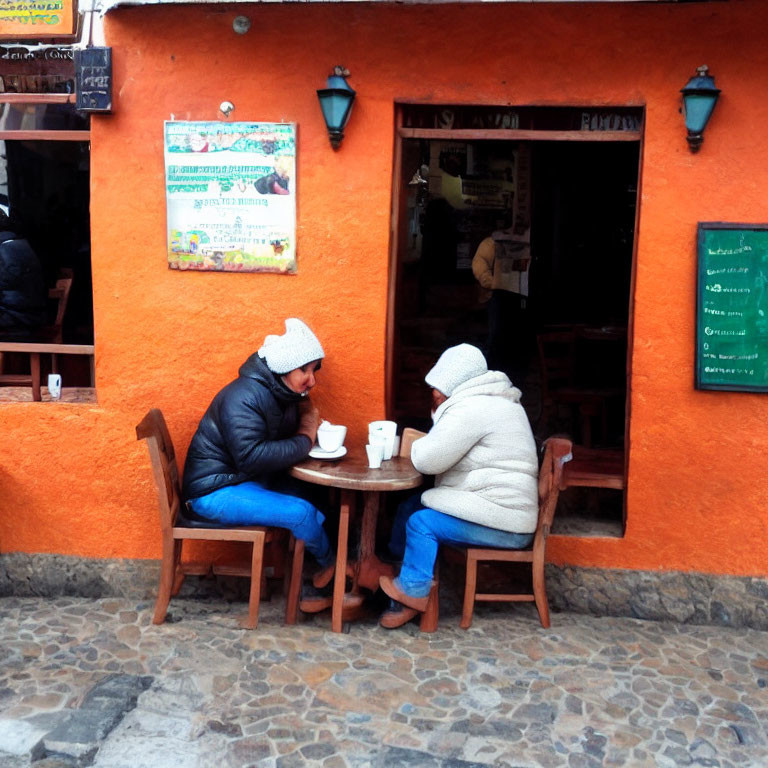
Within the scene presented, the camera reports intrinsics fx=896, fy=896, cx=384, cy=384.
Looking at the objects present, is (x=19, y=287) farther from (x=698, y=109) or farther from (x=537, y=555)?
(x=698, y=109)

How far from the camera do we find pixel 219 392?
4949mm

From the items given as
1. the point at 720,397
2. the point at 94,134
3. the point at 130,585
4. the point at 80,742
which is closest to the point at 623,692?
the point at 720,397

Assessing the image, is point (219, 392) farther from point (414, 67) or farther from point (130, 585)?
point (414, 67)

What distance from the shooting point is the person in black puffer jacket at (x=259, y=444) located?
15.4ft

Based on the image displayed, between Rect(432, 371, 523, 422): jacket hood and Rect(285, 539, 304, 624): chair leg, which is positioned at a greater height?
Rect(432, 371, 523, 422): jacket hood

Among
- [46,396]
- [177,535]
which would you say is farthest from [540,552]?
[46,396]

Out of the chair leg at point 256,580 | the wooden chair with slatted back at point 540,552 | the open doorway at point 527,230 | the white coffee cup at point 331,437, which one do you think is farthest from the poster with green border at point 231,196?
the open doorway at point 527,230

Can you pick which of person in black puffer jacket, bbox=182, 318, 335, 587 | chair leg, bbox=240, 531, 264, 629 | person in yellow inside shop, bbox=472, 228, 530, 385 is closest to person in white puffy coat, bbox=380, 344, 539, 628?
person in black puffer jacket, bbox=182, 318, 335, 587

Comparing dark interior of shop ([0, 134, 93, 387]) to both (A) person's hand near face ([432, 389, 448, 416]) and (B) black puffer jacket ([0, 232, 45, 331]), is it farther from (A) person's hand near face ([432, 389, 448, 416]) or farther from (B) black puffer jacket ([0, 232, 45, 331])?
(A) person's hand near face ([432, 389, 448, 416])

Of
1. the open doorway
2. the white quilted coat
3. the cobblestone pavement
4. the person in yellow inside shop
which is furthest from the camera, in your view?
the open doorway

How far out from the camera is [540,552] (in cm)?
484

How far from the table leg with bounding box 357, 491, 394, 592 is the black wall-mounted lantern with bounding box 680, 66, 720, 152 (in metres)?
2.57

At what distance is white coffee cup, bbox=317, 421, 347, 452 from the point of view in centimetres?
486

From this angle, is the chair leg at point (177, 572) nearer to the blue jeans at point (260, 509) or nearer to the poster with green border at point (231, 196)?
the blue jeans at point (260, 509)
